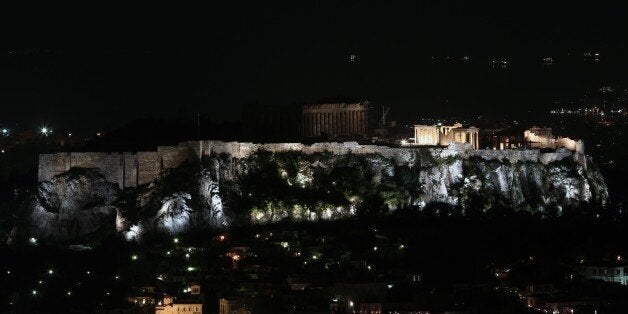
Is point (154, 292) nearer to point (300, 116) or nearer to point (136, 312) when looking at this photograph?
point (136, 312)

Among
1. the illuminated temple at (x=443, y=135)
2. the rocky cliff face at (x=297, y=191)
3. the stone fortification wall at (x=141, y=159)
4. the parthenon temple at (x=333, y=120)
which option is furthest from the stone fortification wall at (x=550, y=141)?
the stone fortification wall at (x=141, y=159)

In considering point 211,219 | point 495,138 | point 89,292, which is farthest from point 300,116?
point 89,292

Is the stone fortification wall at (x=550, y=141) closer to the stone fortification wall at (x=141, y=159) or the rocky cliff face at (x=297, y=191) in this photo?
the rocky cliff face at (x=297, y=191)

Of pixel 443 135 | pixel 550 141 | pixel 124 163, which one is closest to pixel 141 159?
pixel 124 163

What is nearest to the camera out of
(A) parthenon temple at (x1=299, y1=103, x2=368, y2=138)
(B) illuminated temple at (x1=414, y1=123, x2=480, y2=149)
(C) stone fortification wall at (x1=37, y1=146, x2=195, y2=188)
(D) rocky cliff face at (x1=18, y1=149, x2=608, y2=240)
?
(D) rocky cliff face at (x1=18, y1=149, x2=608, y2=240)

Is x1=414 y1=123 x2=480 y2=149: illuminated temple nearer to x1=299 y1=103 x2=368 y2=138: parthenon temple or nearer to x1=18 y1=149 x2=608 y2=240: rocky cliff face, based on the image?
x1=299 y1=103 x2=368 y2=138: parthenon temple

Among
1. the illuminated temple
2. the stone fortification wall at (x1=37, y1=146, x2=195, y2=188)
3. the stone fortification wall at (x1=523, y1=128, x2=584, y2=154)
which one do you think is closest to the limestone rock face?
the stone fortification wall at (x1=37, y1=146, x2=195, y2=188)
